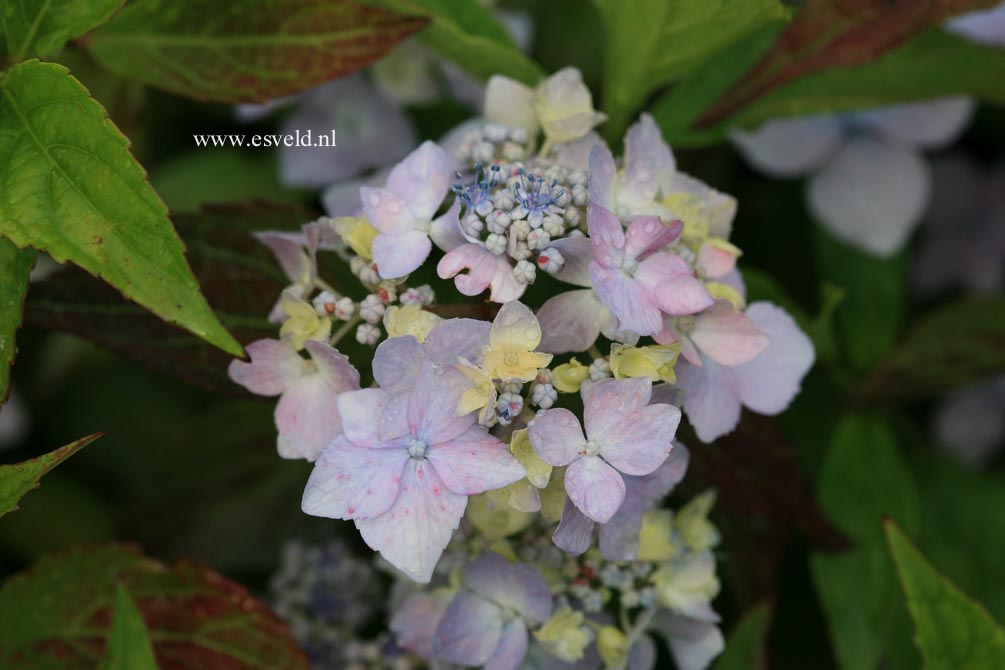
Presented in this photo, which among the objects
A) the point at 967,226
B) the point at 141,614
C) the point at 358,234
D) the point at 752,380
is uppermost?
the point at 358,234

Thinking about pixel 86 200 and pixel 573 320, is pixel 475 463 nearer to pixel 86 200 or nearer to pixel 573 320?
pixel 573 320

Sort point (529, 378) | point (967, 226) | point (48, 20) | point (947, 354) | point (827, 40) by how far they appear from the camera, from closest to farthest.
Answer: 1. point (529, 378)
2. point (48, 20)
3. point (827, 40)
4. point (947, 354)
5. point (967, 226)

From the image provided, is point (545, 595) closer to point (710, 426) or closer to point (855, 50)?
point (710, 426)

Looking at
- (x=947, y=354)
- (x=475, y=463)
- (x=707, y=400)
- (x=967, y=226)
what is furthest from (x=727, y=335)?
(x=967, y=226)

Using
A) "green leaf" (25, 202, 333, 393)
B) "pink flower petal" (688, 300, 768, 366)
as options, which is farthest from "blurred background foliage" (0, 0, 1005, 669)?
"pink flower petal" (688, 300, 768, 366)

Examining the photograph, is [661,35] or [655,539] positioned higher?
[661,35]

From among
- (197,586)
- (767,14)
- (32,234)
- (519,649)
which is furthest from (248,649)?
(767,14)
